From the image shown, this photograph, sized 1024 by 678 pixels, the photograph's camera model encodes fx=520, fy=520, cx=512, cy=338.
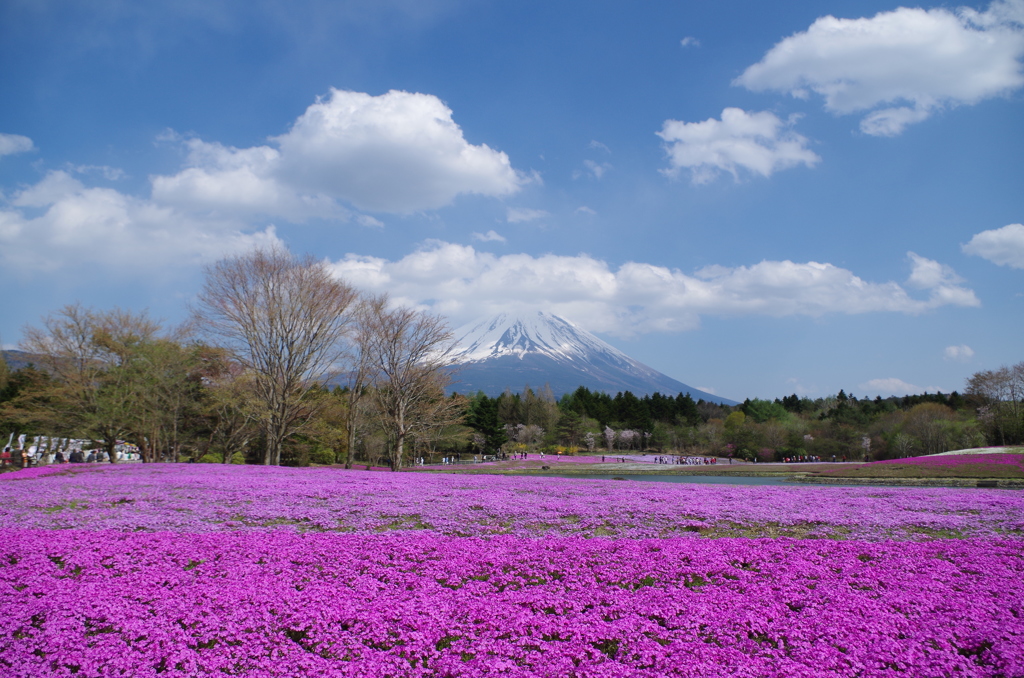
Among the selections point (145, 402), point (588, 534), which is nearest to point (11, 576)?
point (588, 534)

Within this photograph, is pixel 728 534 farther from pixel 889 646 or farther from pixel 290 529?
pixel 290 529

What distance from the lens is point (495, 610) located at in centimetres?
550

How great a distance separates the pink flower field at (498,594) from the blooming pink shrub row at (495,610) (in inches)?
1.0

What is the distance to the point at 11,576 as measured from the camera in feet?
20.0

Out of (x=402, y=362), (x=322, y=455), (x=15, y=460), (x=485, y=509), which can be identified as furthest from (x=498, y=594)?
(x=322, y=455)

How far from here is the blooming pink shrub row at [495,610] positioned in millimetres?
4488

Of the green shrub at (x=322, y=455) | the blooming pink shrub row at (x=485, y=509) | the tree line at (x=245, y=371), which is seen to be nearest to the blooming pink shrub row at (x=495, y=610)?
the blooming pink shrub row at (x=485, y=509)

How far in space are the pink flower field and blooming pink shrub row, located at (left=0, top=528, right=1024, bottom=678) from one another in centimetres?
2

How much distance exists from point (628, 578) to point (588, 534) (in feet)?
9.76

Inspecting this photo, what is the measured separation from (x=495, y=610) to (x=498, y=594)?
0.54 meters

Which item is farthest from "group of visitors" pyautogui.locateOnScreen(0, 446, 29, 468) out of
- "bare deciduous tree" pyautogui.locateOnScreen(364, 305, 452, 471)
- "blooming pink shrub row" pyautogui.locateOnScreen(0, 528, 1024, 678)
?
"blooming pink shrub row" pyautogui.locateOnScreen(0, 528, 1024, 678)

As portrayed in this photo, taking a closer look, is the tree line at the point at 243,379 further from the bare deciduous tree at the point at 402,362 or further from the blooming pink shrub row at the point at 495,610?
the blooming pink shrub row at the point at 495,610

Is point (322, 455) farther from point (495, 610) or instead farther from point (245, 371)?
point (495, 610)

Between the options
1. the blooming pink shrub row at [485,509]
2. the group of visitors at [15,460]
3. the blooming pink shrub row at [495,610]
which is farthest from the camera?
the group of visitors at [15,460]
